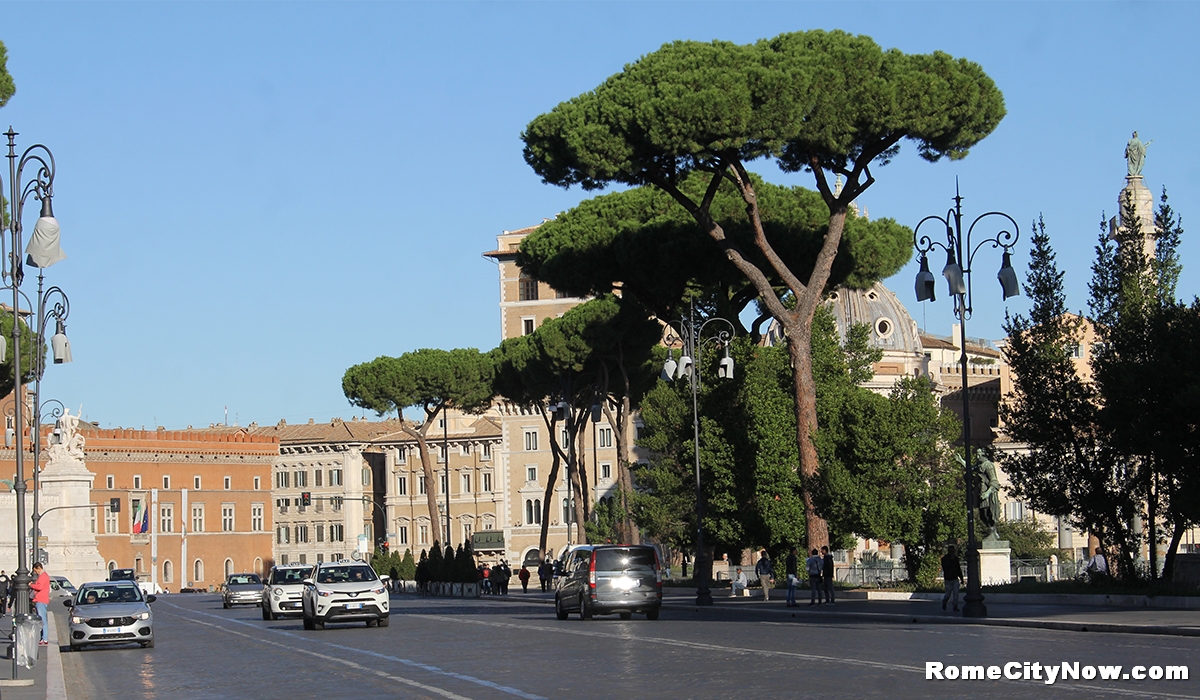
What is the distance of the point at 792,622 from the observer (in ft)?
92.5

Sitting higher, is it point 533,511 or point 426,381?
point 426,381

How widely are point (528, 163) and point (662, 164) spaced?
4.11 m

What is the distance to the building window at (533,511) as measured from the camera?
100 m

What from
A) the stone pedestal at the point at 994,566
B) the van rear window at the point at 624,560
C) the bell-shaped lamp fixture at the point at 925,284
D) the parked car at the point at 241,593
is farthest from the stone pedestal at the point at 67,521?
the bell-shaped lamp fixture at the point at 925,284

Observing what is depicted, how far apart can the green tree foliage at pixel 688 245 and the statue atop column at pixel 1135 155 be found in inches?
1120

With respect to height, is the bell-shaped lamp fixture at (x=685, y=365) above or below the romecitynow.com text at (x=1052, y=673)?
above

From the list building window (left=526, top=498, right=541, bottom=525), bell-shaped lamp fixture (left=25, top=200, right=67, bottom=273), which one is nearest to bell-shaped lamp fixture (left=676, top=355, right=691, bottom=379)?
bell-shaped lamp fixture (left=25, top=200, right=67, bottom=273)

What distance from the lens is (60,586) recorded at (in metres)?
68.1

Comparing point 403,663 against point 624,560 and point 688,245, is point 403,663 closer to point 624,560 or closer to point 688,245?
point 624,560

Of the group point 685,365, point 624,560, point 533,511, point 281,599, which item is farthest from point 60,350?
point 533,511

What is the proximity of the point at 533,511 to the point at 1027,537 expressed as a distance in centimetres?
3519

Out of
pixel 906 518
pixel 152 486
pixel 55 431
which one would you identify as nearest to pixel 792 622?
pixel 906 518

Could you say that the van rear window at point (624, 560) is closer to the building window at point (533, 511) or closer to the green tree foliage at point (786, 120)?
the green tree foliage at point (786, 120)

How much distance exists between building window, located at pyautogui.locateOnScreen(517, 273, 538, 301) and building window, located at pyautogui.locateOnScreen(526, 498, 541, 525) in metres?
13.2
